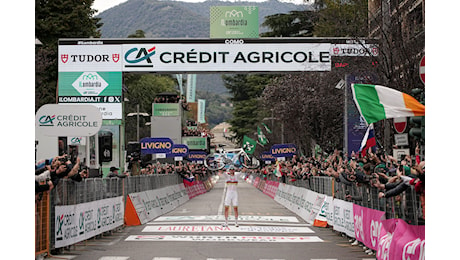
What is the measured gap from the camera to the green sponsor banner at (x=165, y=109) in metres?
81.1

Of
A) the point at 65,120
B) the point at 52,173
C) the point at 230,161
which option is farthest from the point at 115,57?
the point at 52,173

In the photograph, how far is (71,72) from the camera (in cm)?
2875

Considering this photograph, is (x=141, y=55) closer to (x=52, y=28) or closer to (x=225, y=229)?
(x=225, y=229)

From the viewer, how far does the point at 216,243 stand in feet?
50.2

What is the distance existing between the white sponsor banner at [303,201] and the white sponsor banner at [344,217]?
2.19 meters

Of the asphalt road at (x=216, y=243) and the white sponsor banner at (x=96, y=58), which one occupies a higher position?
the white sponsor banner at (x=96, y=58)

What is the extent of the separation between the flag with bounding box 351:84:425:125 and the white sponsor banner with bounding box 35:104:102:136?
6.63m

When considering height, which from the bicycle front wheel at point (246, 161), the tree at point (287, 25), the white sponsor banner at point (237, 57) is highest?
the tree at point (287, 25)

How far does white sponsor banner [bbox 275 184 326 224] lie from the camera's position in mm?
21414

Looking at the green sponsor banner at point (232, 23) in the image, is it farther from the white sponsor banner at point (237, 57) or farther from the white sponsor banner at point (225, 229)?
the white sponsor banner at point (225, 229)

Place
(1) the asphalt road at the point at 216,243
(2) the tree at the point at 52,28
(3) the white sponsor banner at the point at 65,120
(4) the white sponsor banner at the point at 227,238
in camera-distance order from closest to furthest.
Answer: (1) the asphalt road at the point at 216,243 → (3) the white sponsor banner at the point at 65,120 → (4) the white sponsor banner at the point at 227,238 → (2) the tree at the point at 52,28

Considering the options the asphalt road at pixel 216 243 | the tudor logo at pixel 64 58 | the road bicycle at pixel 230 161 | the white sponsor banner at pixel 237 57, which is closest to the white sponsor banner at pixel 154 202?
the asphalt road at pixel 216 243

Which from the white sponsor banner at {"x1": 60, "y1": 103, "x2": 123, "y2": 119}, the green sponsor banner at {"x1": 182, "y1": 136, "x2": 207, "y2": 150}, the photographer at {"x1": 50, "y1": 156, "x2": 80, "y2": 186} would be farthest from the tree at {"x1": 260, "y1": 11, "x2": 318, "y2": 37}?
the photographer at {"x1": 50, "y1": 156, "x2": 80, "y2": 186}

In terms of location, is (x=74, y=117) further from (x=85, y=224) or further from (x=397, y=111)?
(x=397, y=111)
